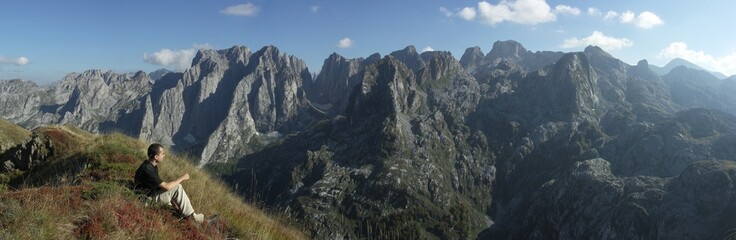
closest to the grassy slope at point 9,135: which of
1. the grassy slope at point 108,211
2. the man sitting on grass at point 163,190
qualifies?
the grassy slope at point 108,211

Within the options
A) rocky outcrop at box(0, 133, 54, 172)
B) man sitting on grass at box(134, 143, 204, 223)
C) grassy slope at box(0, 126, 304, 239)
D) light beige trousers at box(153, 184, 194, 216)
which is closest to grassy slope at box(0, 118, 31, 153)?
rocky outcrop at box(0, 133, 54, 172)

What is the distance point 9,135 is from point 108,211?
4637 cm

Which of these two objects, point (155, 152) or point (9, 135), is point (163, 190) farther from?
point (9, 135)

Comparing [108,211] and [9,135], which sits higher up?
[108,211]

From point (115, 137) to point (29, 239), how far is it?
23.9 meters

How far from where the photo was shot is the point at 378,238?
1455 cm

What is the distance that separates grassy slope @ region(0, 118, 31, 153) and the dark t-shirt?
32.4 meters

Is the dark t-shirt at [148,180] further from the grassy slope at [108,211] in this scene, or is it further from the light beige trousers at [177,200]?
the grassy slope at [108,211]

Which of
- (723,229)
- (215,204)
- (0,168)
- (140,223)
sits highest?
(140,223)

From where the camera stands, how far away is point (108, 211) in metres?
11.0

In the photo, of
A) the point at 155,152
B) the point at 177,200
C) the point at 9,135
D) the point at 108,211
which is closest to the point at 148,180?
the point at 155,152

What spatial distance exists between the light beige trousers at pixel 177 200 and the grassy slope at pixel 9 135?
33904 millimetres

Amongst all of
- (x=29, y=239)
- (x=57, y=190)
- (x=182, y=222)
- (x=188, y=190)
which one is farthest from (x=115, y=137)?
(x=29, y=239)

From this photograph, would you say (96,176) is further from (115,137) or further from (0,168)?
(0,168)
